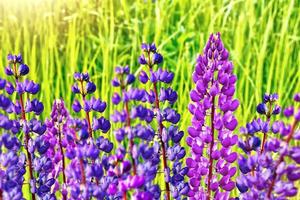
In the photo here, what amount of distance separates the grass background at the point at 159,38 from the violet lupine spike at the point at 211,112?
122 cm

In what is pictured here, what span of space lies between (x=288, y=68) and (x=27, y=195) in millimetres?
1406

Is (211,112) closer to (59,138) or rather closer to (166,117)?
(166,117)

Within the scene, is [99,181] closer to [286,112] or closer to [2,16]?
[286,112]

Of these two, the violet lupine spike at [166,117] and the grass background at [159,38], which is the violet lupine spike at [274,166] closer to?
the violet lupine spike at [166,117]

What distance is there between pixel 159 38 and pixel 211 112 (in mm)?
1918

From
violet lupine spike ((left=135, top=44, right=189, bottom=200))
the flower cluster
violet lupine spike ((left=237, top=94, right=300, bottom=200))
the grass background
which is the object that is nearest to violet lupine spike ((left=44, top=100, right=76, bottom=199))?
the flower cluster

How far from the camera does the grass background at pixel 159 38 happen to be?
3165mm

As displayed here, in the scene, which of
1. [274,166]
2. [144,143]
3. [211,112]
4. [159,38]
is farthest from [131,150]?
[159,38]

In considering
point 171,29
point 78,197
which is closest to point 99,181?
point 78,197

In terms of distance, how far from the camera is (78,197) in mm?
1438

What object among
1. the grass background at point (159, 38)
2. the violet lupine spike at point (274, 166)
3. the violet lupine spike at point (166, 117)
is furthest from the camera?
the grass background at point (159, 38)

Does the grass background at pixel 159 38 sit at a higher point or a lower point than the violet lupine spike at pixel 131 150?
lower

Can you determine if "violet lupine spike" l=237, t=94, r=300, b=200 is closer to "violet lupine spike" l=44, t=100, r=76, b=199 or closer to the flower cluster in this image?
the flower cluster

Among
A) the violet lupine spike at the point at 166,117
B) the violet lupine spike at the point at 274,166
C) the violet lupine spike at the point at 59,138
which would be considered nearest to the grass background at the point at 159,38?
the violet lupine spike at the point at 59,138
